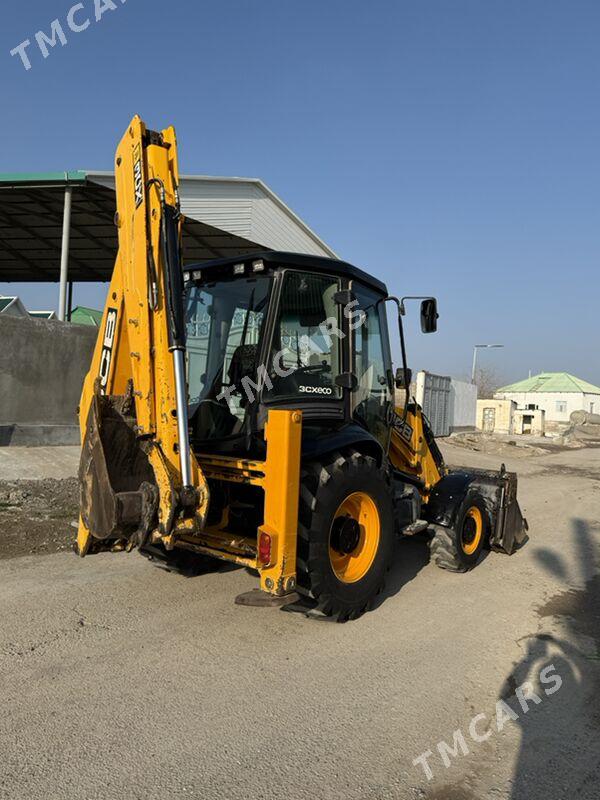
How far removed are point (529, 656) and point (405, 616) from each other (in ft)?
3.03

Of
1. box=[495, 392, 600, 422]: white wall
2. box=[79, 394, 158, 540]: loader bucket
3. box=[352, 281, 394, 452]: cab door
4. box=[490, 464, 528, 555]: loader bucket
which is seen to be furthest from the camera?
box=[495, 392, 600, 422]: white wall

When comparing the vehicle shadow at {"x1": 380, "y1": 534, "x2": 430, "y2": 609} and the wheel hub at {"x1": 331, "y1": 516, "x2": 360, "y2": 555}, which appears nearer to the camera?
the wheel hub at {"x1": 331, "y1": 516, "x2": 360, "y2": 555}

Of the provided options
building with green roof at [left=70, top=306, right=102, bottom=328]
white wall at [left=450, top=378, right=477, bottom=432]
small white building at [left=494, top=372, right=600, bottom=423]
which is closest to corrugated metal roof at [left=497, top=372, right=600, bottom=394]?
small white building at [left=494, top=372, right=600, bottom=423]

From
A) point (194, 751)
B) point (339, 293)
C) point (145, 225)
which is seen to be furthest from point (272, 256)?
point (194, 751)

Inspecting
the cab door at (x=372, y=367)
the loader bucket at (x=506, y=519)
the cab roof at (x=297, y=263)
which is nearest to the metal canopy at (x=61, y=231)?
the cab roof at (x=297, y=263)

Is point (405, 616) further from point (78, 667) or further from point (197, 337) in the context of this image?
point (197, 337)

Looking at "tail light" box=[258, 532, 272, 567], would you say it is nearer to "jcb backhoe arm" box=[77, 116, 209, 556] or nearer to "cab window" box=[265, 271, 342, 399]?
"jcb backhoe arm" box=[77, 116, 209, 556]

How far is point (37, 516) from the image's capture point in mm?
6770

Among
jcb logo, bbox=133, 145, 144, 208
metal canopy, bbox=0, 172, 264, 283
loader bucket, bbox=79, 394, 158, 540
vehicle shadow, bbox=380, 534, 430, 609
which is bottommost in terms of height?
vehicle shadow, bbox=380, 534, 430, 609

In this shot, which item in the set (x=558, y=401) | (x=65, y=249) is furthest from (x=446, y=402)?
(x=558, y=401)

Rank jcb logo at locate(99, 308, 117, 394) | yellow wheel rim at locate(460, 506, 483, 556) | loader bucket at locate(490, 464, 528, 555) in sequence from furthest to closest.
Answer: loader bucket at locate(490, 464, 528, 555)
yellow wheel rim at locate(460, 506, 483, 556)
jcb logo at locate(99, 308, 117, 394)

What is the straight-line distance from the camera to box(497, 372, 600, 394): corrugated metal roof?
74.8m

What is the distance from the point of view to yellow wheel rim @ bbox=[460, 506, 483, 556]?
19.1 feet

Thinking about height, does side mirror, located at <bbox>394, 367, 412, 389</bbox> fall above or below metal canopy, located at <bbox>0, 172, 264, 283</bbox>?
below
